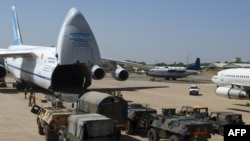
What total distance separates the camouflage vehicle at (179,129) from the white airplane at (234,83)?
1710cm

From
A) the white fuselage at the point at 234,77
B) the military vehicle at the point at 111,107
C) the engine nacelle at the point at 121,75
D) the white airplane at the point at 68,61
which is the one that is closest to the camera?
the military vehicle at the point at 111,107

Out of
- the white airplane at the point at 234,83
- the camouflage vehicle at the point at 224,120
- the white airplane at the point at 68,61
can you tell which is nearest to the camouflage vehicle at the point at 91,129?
the camouflage vehicle at the point at 224,120

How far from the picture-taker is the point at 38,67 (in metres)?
40.3

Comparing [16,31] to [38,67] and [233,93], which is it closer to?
[38,67]

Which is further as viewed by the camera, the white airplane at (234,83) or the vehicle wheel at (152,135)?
the white airplane at (234,83)

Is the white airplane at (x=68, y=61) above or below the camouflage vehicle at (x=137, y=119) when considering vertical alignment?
above

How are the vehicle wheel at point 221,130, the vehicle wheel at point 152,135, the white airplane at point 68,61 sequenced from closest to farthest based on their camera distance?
the vehicle wheel at point 152,135 < the vehicle wheel at point 221,130 < the white airplane at point 68,61

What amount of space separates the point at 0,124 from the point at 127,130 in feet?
27.5

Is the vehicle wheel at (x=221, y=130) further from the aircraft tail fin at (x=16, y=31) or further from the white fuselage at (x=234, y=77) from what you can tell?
the aircraft tail fin at (x=16, y=31)

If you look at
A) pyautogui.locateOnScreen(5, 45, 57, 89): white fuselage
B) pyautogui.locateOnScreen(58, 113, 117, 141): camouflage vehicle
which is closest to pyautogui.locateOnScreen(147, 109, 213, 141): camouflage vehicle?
pyautogui.locateOnScreen(58, 113, 117, 141): camouflage vehicle

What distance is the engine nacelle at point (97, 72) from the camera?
37812 mm

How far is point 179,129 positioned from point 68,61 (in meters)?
19.7

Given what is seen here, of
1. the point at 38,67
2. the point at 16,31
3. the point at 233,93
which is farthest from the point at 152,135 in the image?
the point at 16,31

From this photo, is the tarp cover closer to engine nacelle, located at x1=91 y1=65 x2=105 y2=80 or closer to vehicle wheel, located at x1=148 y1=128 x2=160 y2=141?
vehicle wheel, located at x1=148 y1=128 x2=160 y2=141
